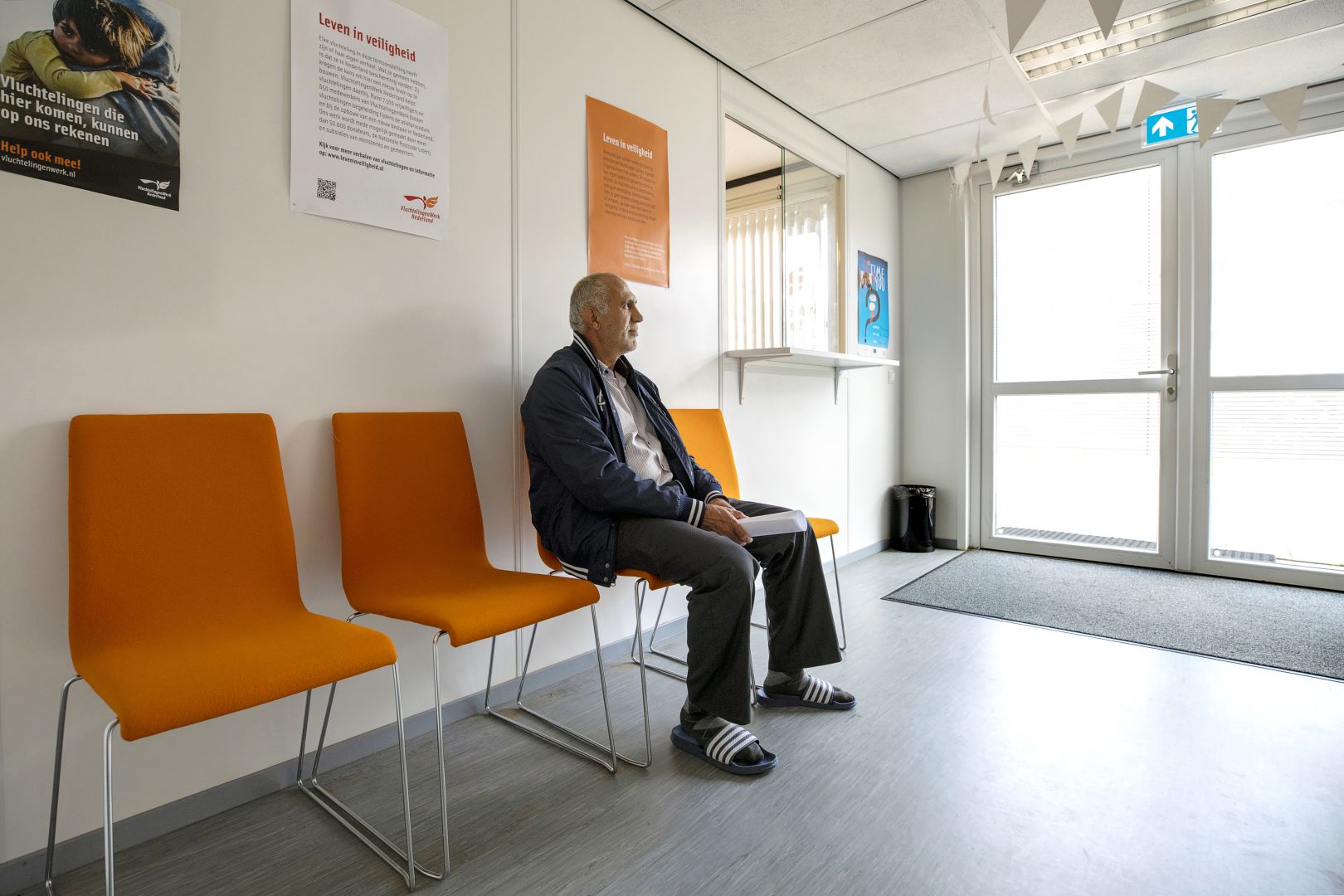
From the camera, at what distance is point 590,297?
7.18ft

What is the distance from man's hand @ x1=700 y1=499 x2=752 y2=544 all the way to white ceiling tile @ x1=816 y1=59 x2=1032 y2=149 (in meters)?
2.68

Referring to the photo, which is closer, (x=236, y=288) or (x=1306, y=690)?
(x=236, y=288)

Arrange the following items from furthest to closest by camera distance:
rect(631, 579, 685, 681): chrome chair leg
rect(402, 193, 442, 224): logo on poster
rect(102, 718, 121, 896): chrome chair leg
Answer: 1. rect(631, 579, 685, 681): chrome chair leg
2. rect(402, 193, 442, 224): logo on poster
3. rect(102, 718, 121, 896): chrome chair leg

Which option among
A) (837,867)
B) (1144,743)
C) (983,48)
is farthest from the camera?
(983,48)

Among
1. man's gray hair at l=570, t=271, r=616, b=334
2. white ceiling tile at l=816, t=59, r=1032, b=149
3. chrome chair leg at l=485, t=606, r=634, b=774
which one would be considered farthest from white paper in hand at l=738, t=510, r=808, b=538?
white ceiling tile at l=816, t=59, r=1032, b=149

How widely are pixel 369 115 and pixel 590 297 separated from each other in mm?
763

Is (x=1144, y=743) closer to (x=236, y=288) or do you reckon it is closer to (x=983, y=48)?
(x=236, y=288)

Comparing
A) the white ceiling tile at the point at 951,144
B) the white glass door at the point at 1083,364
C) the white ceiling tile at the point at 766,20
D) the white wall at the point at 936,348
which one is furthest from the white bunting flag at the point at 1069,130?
the white wall at the point at 936,348

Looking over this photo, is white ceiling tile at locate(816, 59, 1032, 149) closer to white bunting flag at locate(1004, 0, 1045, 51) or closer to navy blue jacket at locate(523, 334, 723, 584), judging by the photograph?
white bunting flag at locate(1004, 0, 1045, 51)

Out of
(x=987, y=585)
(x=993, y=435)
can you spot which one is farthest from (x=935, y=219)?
(x=987, y=585)

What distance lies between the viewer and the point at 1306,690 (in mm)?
2312

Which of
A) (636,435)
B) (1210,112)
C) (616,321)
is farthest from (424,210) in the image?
(1210,112)

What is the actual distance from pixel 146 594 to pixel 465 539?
29.1 inches

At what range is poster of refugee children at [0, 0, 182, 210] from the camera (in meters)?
1.37
